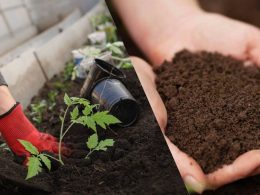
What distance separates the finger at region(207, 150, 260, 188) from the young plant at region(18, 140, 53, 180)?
11.2 inches

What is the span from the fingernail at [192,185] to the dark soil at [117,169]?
26 mm

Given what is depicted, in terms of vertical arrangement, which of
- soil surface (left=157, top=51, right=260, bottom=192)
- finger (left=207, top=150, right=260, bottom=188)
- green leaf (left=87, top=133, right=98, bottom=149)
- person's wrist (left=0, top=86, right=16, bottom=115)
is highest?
person's wrist (left=0, top=86, right=16, bottom=115)

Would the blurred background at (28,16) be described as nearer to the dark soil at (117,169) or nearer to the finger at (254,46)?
the dark soil at (117,169)

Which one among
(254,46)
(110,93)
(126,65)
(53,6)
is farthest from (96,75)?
(254,46)

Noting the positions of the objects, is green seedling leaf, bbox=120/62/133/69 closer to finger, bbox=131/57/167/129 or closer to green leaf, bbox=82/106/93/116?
finger, bbox=131/57/167/129

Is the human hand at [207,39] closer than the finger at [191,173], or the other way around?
the finger at [191,173]

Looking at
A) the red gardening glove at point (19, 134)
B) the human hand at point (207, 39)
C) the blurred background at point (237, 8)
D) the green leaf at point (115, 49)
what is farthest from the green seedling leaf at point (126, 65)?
the blurred background at point (237, 8)

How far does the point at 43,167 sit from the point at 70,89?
199 millimetres

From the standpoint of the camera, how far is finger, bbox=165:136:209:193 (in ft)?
2.01

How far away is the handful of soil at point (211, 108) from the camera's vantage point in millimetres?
708

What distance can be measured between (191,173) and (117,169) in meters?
0.12

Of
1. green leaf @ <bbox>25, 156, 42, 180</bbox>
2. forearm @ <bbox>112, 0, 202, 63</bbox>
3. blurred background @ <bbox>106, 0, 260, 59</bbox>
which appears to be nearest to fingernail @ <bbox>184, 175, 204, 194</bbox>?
green leaf @ <bbox>25, 156, 42, 180</bbox>

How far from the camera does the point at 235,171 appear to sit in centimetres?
67

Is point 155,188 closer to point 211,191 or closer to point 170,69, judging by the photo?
point 211,191
